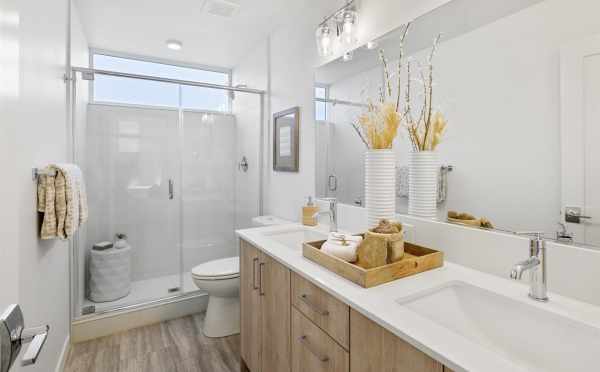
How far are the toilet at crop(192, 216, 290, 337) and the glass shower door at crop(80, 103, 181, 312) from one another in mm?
682

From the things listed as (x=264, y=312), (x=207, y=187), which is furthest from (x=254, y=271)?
(x=207, y=187)

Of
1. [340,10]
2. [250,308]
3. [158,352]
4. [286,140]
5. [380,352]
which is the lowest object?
[158,352]

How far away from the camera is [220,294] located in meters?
2.14

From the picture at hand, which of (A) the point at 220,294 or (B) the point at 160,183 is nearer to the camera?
(A) the point at 220,294

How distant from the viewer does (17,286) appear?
3.39 ft

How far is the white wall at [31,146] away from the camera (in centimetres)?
95

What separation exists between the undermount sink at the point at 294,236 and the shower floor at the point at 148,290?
136 centimetres

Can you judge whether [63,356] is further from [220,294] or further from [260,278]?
[260,278]

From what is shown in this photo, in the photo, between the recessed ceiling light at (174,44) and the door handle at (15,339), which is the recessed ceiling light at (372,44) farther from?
the recessed ceiling light at (174,44)

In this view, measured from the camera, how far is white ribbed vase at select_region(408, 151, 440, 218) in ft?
4.14

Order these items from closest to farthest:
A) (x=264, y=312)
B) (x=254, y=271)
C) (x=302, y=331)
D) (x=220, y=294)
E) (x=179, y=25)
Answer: (x=302, y=331)
(x=264, y=312)
(x=254, y=271)
(x=220, y=294)
(x=179, y=25)

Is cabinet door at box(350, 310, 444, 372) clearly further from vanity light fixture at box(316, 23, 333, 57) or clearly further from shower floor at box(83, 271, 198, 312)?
shower floor at box(83, 271, 198, 312)

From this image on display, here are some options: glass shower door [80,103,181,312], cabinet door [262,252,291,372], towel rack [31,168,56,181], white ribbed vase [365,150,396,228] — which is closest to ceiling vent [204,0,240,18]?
glass shower door [80,103,181,312]

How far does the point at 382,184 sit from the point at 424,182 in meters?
0.18
